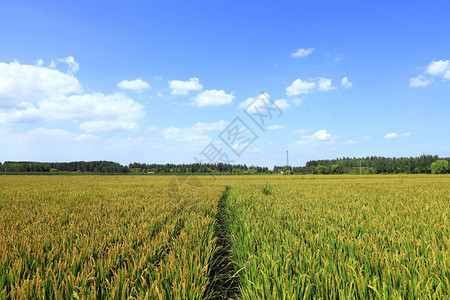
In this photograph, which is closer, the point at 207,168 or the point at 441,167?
the point at 441,167

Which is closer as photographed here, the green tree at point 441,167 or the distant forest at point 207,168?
the green tree at point 441,167

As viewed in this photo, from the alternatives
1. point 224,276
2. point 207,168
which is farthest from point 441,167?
point 224,276

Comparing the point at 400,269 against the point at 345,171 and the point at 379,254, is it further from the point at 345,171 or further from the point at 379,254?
the point at 345,171

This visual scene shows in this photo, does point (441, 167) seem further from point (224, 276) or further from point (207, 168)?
point (224, 276)

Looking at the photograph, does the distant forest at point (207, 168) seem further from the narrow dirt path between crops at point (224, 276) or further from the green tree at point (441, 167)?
the narrow dirt path between crops at point (224, 276)

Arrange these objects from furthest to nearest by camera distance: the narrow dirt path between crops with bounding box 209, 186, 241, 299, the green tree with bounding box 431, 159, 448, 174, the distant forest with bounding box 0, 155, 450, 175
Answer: the distant forest with bounding box 0, 155, 450, 175 < the green tree with bounding box 431, 159, 448, 174 < the narrow dirt path between crops with bounding box 209, 186, 241, 299

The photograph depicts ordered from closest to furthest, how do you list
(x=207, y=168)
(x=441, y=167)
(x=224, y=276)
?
(x=224, y=276) → (x=441, y=167) → (x=207, y=168)

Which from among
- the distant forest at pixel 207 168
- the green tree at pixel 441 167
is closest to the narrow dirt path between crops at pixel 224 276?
the distant forest at pixel 207 168

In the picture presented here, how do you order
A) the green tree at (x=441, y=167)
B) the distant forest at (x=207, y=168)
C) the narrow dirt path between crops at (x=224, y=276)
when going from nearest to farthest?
the narrow dirt path between crops at (x=224, y=276) → the green tree at (x=441, y=167) → the distant forest at (x=207, y=168)

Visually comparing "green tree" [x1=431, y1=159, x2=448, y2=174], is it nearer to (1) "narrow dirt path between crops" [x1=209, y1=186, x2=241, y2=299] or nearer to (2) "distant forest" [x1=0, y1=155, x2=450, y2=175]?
(2) "distant forest" [x1=0, y1=155, x2=450, y2=175]

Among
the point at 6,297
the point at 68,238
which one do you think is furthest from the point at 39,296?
the point at 68,238

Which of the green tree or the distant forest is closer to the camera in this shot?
the green tree

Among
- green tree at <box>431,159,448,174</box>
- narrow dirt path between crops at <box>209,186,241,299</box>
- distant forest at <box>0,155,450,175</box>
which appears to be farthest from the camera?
distant forest at <box>0,155,450,175</box>

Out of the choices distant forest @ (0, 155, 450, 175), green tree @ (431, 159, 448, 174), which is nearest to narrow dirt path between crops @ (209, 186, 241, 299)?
distant forest @ (0, 155, 450, 175)
